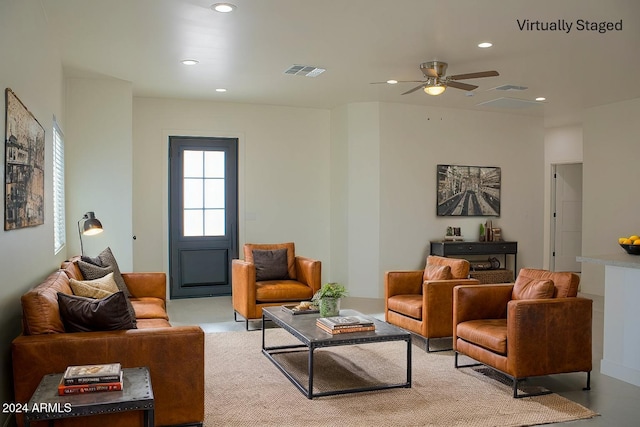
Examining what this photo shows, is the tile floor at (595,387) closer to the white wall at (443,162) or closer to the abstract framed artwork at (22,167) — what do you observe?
the white wall at (443,162)

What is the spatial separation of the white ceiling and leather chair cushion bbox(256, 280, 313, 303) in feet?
7.76

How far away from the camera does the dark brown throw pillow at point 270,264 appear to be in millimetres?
6512

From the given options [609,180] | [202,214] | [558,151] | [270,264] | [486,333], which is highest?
[558,151]

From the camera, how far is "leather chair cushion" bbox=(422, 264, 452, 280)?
17.7ft

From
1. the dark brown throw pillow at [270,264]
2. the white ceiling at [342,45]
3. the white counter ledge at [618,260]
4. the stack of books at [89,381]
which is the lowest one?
the stack of books at [89,381]

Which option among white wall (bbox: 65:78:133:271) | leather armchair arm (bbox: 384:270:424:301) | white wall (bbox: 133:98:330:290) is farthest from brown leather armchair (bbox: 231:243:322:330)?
white wall (bbox: 133:98:330:290)

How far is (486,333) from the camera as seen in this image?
4.22 meters

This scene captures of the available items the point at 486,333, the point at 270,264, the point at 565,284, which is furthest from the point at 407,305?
the point at 270,264

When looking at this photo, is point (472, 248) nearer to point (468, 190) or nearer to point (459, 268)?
point (468, 190)

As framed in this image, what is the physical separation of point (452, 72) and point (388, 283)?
98.3 inches

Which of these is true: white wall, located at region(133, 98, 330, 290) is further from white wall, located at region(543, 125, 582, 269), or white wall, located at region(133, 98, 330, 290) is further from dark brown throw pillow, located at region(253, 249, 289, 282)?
white wall, located at region(543, 125, 582, 269)

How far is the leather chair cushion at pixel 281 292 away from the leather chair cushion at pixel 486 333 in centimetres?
205

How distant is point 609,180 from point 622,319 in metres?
4.50

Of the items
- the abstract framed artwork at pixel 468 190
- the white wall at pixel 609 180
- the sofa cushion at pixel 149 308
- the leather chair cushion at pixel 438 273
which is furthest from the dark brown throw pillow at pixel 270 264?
the white wall at pixel 609 180
